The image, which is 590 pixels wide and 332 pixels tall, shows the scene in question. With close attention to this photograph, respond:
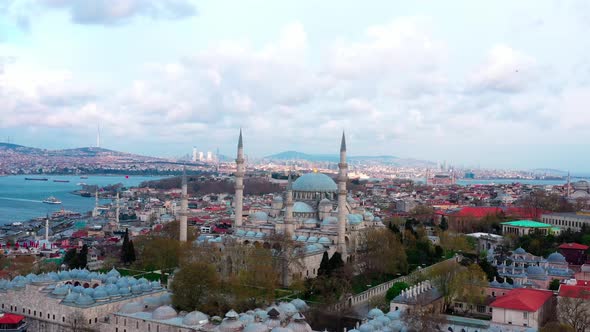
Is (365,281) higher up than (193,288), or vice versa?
(193,288)

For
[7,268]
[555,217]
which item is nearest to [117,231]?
[7,268]

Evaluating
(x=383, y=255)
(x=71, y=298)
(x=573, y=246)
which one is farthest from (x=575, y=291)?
(x=71, y=298)

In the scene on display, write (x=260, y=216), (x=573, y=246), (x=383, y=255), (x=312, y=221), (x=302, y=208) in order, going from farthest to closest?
(x=260, y=216) < (x=302, y=208) < (x=312, y=221) < (x=573, y=246) < (x=383, y=255)

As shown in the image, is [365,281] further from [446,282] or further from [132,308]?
[132,308]

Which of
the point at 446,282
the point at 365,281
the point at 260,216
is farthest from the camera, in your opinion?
the point at 260,216

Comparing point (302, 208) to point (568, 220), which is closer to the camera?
point (302, 208)

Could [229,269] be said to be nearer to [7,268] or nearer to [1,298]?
[1,298]

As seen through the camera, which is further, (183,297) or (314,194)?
(314,194)
